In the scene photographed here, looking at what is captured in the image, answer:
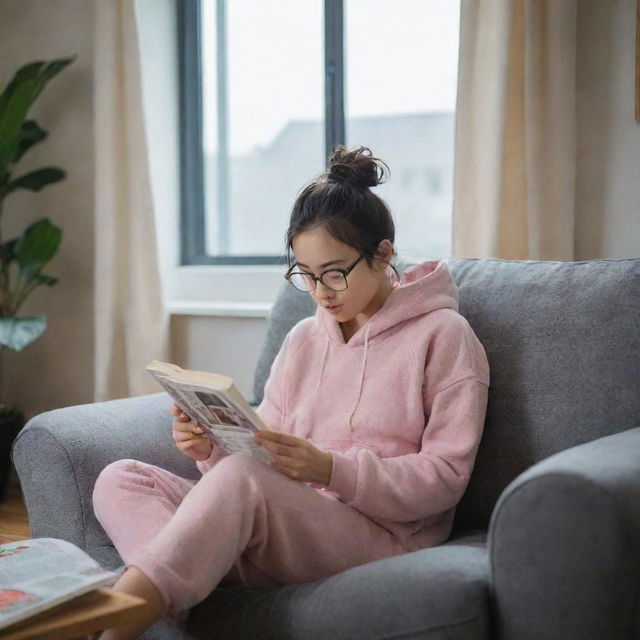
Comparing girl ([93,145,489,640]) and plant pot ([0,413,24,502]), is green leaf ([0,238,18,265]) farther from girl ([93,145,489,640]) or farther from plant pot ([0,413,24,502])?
girl ([93,145,489,640])

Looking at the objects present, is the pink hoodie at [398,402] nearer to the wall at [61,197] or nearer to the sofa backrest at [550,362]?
the sofa backrest at [550,362]

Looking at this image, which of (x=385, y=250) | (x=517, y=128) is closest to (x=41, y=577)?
(x=385, y=250)

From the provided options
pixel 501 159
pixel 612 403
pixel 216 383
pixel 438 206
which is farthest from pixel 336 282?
pixel 438 206

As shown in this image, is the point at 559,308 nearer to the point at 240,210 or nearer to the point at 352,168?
the point at 352,168

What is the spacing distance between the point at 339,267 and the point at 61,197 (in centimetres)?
207

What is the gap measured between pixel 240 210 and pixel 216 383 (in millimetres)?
2116

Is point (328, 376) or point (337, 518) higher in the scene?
point (328, 376)

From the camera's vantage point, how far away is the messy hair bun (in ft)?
5.41

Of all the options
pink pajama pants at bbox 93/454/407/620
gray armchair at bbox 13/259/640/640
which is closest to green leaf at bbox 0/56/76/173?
gray armchair at bbox 13/259/640/640

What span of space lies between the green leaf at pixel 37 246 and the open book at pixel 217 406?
5.72 feet

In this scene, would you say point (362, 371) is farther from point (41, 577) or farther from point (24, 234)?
point (24, 234)

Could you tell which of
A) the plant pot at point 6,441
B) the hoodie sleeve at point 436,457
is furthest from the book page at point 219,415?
the plant pot at point 6,441

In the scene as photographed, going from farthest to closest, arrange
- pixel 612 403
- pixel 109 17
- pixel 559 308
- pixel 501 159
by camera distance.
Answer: pixel 109 17, pixel 501 159, pixel 559 308, pixel 612 403

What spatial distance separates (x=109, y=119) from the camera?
301 cm
